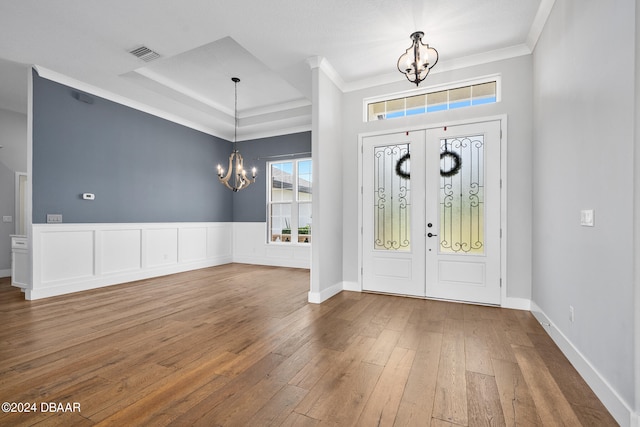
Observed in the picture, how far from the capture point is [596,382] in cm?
187

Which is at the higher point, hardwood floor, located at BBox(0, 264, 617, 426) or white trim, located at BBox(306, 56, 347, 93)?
white trim, located at BBox(306, 56, 347, 93)

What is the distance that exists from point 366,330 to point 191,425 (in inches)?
71.6

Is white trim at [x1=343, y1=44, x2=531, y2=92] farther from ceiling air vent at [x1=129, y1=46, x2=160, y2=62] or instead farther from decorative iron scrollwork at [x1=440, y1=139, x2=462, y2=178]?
ceiling air vent at [x1=129, y1=46, x2=160, y2=62]

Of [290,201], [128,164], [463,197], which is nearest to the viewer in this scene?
[463,197]

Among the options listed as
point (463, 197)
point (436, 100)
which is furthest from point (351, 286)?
point (436, 100)

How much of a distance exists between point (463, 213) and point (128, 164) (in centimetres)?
575

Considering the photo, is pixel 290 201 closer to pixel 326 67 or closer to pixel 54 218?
pixel 326 67

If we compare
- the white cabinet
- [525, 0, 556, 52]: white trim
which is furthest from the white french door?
the white cabinet

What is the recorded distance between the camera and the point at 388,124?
436cm

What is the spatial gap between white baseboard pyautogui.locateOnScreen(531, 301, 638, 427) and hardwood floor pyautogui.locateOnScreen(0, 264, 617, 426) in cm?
5

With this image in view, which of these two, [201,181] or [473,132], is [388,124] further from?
[201,181]

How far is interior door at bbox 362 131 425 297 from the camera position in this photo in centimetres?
416

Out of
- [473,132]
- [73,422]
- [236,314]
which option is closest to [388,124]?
[473,132]

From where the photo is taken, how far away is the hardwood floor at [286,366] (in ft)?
5.52
